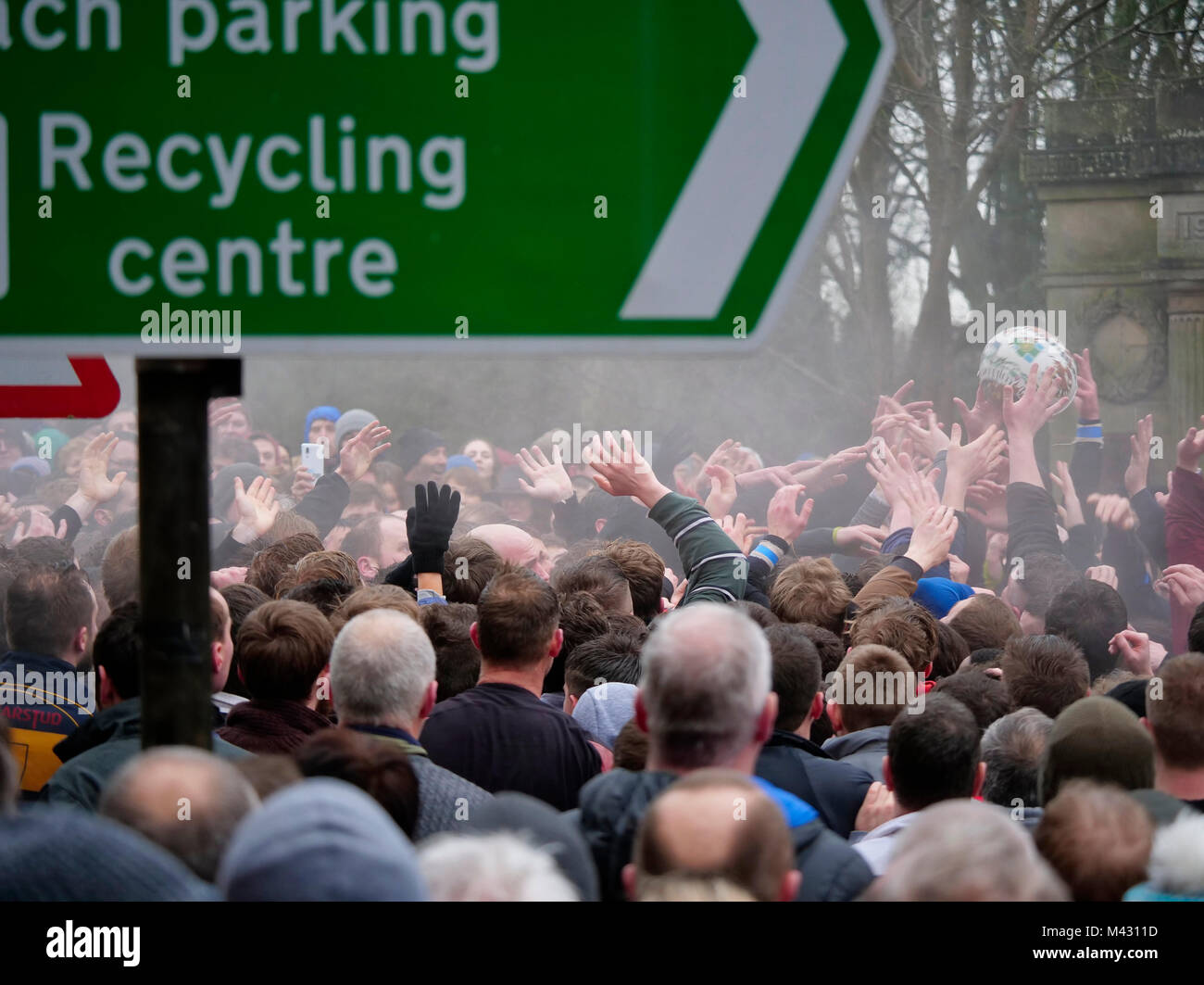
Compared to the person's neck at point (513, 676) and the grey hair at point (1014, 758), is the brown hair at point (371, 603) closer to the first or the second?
the person's neck at point (513, 676)

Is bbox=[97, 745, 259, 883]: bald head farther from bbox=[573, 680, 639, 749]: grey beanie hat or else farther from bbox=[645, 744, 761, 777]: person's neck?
bbox=[573, 680, 639, 749]: grey beanie hat

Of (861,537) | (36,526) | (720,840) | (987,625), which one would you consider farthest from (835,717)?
(36,526)

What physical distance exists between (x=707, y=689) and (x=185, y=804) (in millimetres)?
663

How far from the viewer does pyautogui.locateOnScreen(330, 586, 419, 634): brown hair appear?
10.5 feet

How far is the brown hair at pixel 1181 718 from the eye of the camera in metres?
2.39

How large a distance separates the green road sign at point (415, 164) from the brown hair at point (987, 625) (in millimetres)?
2723

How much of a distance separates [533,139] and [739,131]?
0.19 metres

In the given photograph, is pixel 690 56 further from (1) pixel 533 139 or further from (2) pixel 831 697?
(2) pixel 831 697

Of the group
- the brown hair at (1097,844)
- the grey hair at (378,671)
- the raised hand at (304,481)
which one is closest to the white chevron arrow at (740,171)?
the brown hair at (1097,844)

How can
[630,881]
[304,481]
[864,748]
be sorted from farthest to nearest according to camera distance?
[304,481]
[864,748]
[630,881]

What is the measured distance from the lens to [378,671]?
2.46 meters

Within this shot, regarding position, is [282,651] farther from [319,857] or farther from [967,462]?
[967,462]

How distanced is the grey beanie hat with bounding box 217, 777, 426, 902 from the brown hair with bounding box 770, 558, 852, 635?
8.79ft

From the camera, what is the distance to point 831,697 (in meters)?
3.04
